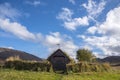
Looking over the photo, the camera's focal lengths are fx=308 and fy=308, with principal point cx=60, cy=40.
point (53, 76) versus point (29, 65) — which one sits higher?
point (29, 65)

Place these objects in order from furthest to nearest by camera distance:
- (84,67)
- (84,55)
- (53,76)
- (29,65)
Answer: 1. (84,55)
2. (29,65)
3. (84,67)
4. (53,76)

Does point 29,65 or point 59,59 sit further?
point 59,59

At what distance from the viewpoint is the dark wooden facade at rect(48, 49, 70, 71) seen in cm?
7199

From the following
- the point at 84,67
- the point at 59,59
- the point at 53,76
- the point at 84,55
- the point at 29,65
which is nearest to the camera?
the point at 53,76

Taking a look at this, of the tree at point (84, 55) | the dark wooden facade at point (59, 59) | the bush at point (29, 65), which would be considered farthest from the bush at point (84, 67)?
the tree at point (84, 55)

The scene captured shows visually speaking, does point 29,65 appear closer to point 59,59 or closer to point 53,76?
point 59,59

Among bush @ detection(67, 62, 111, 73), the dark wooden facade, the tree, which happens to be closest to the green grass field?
bush @ detection(67, 62, 111, 73)

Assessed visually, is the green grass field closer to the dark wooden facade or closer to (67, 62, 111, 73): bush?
(67, 62, 111, 73): bush

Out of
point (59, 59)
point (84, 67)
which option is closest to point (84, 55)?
point (59, 59)

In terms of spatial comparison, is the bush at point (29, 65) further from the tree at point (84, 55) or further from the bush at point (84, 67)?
the tree at point (84, 55)

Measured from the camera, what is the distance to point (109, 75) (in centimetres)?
5812

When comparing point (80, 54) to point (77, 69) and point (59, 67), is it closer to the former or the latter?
point (59, 67)

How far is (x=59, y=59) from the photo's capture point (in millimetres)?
73188

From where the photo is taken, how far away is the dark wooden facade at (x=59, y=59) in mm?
71994
